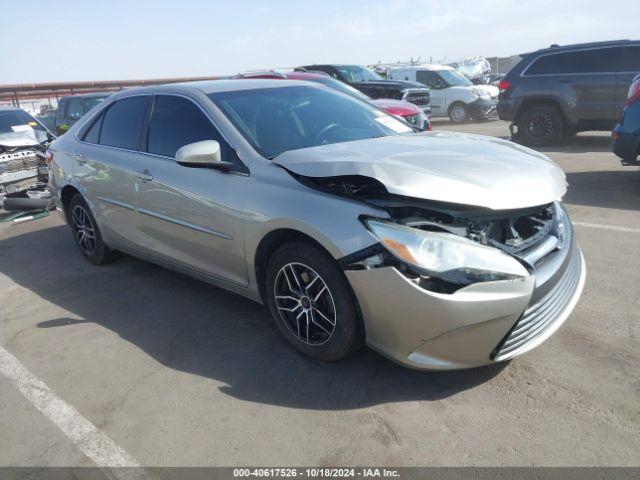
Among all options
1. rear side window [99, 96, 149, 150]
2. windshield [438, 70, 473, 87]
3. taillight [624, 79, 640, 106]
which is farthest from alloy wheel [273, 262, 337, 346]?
windshield [438, 70, 473, 87]

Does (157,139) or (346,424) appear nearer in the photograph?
(346,424)

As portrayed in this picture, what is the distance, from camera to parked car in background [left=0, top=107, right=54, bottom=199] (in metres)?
7.71

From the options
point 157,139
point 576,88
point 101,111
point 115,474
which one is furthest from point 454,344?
point 576,88

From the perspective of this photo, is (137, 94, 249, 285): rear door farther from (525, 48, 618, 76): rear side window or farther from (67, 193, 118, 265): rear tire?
(525, 48, 618, 76): rear side window

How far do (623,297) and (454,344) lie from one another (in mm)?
1897

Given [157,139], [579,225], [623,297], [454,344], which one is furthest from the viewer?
[579,225]

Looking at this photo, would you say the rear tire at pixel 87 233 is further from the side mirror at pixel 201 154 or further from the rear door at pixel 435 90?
the rear door at pixel 435 90

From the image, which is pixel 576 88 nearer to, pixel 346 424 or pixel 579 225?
pixel 579 225

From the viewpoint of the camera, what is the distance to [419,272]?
8.36 ft

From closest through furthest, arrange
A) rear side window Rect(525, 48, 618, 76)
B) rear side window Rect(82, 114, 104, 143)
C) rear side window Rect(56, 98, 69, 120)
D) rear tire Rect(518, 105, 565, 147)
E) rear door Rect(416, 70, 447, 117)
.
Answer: rear side window Rect(82, 114, 104, 143)
rear side window Rect(525, 48, 618, 76)
rear tire Rect(518, 105, 565, 147)
rear side window Rect(56, 98, 69, 120)
rear door Rect(416, 70, 447, 117)

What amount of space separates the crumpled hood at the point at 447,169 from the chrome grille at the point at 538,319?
0.48m

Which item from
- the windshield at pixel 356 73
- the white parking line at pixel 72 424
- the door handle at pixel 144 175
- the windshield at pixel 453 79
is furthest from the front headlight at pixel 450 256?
the windshield at pixel 453 79

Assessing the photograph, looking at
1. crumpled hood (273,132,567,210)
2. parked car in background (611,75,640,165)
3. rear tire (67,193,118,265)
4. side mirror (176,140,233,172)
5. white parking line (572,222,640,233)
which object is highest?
side mirror (176,140,233,172)

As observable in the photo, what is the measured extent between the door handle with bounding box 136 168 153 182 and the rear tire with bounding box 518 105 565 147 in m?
8.86
